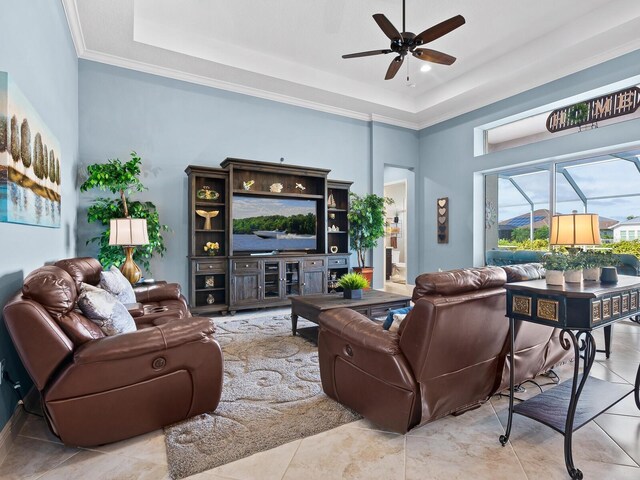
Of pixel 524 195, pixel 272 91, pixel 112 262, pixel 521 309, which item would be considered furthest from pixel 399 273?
pixel 521 309

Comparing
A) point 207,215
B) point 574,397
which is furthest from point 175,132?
point 574,397

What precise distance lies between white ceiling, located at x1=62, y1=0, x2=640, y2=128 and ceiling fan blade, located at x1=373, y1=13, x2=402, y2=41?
36.0 inches

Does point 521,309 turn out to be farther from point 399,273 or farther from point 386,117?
point 399,273

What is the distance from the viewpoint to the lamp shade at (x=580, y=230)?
2182mm

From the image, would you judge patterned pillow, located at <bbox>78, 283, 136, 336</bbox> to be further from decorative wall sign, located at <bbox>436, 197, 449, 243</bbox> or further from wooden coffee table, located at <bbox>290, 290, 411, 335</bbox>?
decorative wall sign, located at <bbox>436, 197, 449, 243</bbox>

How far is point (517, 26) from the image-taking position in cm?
464

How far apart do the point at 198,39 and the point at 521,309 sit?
5.09 meters

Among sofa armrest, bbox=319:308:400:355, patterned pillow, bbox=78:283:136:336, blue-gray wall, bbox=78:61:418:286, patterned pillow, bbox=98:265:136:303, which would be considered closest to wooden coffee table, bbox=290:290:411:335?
sofa armrest, bbox=319:308:400:355

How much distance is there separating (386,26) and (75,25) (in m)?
3.48

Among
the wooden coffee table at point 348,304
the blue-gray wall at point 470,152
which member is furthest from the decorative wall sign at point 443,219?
the wooden coffee table at point 348,304

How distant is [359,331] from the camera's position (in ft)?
7.07

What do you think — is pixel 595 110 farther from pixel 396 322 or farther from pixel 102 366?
pixel 102 366

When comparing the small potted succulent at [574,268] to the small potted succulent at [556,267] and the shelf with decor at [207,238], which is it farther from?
the shelf with decor at [207,238]

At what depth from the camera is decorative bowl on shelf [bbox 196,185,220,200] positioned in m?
5.19
